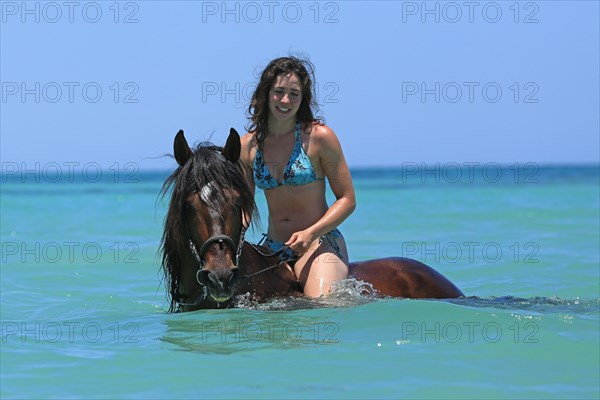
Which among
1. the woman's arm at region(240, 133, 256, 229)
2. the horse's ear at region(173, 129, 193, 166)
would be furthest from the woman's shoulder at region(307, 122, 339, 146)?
the horse's ear at region(173, 129, 193, 166)

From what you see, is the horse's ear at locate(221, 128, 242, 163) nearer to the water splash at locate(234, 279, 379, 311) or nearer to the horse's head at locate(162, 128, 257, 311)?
the horse's head at locate(162, 128, 257, 311)

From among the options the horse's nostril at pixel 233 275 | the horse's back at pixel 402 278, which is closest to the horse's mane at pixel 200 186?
the horse's nostril at pixel 233 275

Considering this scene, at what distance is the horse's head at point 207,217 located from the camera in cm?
477

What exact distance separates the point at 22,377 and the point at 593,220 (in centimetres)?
1587

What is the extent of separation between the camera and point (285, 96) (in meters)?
5.46

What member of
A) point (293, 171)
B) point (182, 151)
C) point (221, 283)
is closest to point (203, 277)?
point (221, 283)

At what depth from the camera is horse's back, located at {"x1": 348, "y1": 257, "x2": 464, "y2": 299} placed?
5.84 metres

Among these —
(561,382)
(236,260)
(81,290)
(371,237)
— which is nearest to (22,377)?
(236,260)

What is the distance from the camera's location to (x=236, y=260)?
193 inches

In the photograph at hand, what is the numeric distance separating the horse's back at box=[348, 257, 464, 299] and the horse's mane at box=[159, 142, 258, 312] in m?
1.00

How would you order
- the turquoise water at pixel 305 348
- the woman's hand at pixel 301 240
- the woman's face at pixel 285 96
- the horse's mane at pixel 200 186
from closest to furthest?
the turquoise water at pixel 305 348, the horse's mane at pixel 200 186, the woman's hand at pixel 301 240, the woman's face at pixel 285 96

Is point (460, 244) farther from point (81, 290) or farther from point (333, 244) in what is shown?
point (333, 244)

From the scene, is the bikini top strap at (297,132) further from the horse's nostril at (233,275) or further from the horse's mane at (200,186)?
the horse's nostril at (233,275)

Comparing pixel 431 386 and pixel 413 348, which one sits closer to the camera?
pixel 431 386
